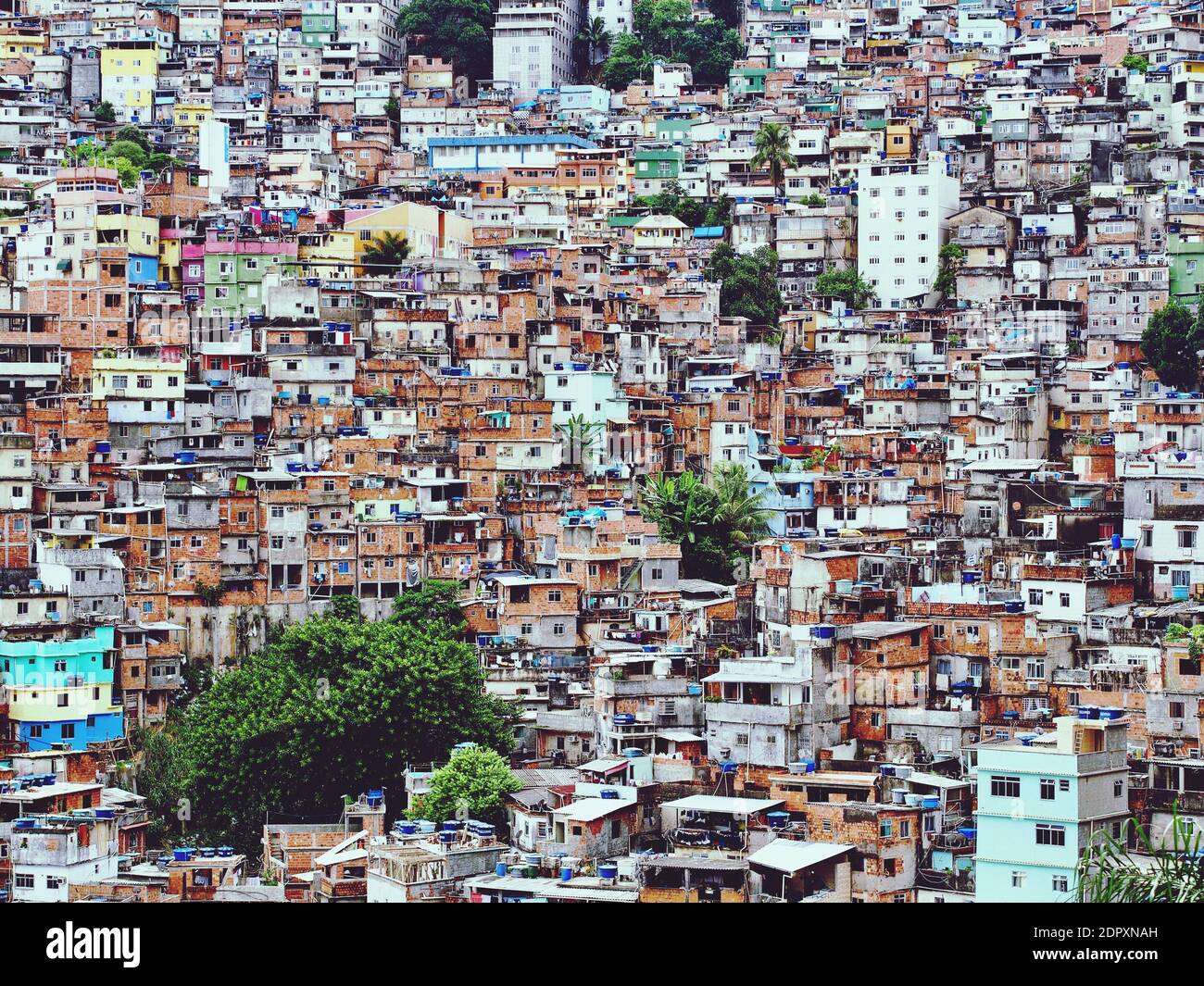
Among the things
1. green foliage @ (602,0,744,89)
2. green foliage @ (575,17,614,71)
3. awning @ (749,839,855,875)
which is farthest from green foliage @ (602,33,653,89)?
awning @ (749,839,855,875)

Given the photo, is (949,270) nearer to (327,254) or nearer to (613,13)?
(327,254)

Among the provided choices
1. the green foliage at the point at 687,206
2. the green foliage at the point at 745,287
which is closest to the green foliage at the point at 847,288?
the green foliage at the point at 745,287

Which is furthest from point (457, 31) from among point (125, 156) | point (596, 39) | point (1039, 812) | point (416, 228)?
point (1039, 812)

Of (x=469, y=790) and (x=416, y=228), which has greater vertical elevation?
(x=416, y=228)

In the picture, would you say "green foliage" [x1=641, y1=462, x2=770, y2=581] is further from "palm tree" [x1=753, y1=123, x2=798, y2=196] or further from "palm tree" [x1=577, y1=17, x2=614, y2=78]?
"palm tree" [x1=577, y1=17, x2=614, y2=78]

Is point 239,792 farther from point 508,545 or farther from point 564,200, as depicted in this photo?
point 564,200

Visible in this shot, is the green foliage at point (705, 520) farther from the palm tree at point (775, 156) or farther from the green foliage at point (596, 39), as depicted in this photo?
→ the green foliage at point (596, 39)
